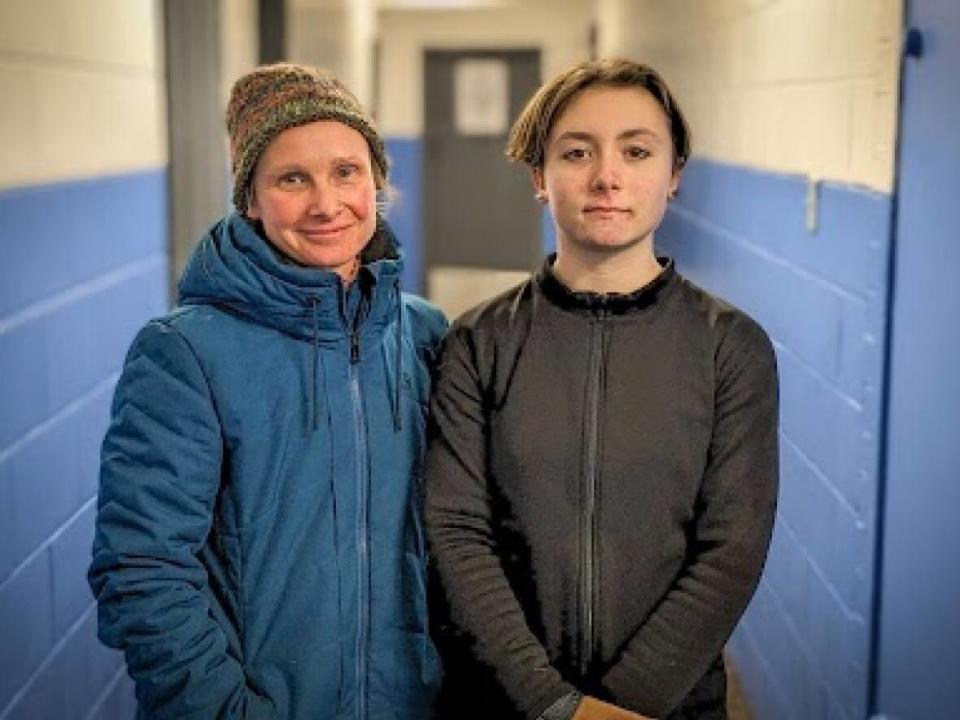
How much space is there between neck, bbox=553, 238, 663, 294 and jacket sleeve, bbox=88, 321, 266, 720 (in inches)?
19.5

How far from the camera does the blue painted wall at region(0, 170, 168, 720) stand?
2012 mm

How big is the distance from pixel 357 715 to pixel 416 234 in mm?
8024

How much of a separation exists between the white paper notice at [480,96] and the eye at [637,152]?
8.44 meters

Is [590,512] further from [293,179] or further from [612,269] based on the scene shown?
[293,179]

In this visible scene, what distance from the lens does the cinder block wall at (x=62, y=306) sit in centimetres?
202

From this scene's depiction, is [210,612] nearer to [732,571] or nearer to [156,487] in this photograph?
[156,487]

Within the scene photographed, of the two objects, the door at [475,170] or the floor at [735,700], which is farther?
the door at [475,170]

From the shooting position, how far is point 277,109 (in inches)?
63.2

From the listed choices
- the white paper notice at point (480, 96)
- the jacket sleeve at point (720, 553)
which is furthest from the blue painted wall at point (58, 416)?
the white paper notice at point (480, 96)

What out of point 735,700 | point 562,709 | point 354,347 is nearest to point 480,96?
point 735,700

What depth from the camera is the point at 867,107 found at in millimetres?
2346

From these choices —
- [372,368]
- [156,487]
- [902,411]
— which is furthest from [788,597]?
[156,487]

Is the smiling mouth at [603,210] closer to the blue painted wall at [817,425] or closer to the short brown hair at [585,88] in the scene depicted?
the short brown hair at [585,88]

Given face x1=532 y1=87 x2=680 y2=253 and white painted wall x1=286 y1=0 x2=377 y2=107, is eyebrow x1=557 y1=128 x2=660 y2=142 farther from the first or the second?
white painted wall x1=286 y1=0 x2=377 y2=107
